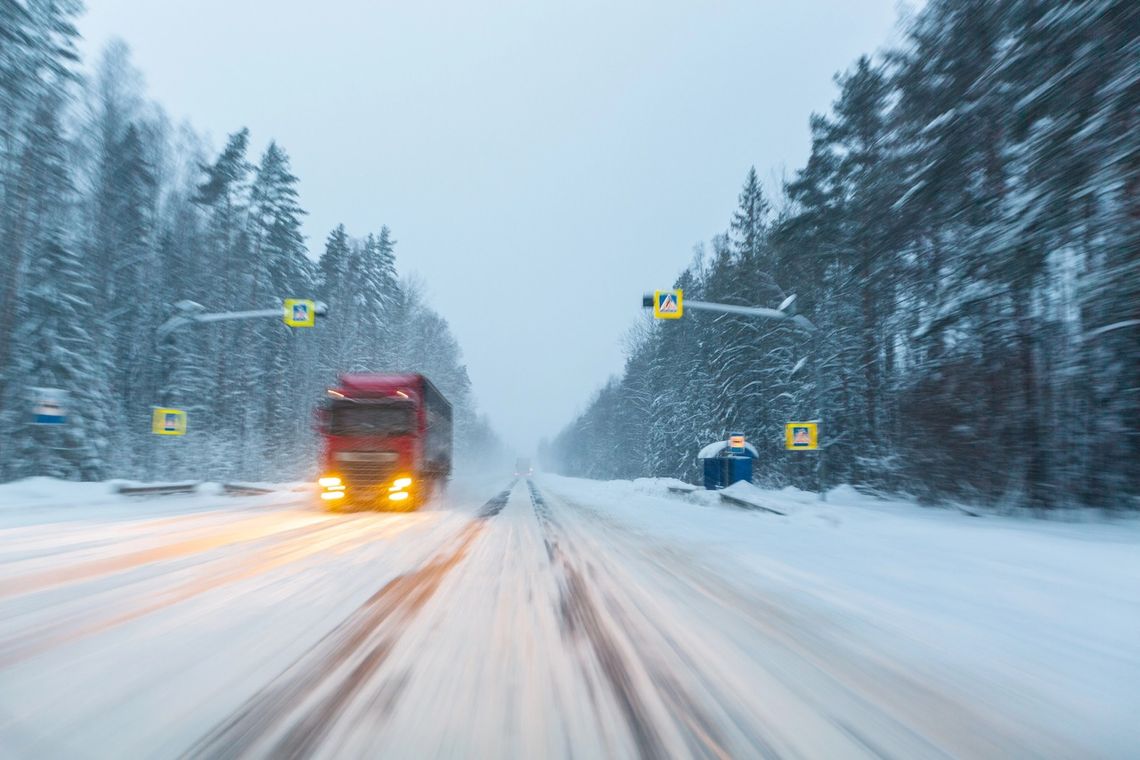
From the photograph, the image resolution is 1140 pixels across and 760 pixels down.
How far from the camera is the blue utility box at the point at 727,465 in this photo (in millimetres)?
22047

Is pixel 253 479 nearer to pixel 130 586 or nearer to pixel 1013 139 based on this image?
pixel 130 586

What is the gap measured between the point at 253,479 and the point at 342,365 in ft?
43.1

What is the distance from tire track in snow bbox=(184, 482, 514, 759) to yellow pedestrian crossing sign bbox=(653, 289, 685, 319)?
1215 centimetres

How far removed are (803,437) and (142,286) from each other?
33332 mm

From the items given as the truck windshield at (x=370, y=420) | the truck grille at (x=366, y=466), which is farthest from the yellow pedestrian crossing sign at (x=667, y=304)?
the truck grille at (x=366, y=466)

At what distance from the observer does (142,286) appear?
101 feet

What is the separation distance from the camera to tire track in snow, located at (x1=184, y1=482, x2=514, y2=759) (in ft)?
7.72

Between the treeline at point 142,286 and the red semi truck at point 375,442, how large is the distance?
13.3m

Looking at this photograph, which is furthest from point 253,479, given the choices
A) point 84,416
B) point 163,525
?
point 163,525

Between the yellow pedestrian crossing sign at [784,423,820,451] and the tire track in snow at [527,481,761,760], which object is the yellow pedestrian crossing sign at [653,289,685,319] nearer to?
the yellow pedestrian crossing sign at [784,423,820,451]

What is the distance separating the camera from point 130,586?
210 inches

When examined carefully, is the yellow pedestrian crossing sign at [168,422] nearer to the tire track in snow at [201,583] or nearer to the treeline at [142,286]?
the treeline at [142,286]

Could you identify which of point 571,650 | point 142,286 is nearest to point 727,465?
point 571,650

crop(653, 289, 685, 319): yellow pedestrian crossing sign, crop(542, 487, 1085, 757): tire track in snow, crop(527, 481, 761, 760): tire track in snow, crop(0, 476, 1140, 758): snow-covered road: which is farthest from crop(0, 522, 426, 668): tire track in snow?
crop(653, 289, 685, 319): yellow pedestrian crossing sign
